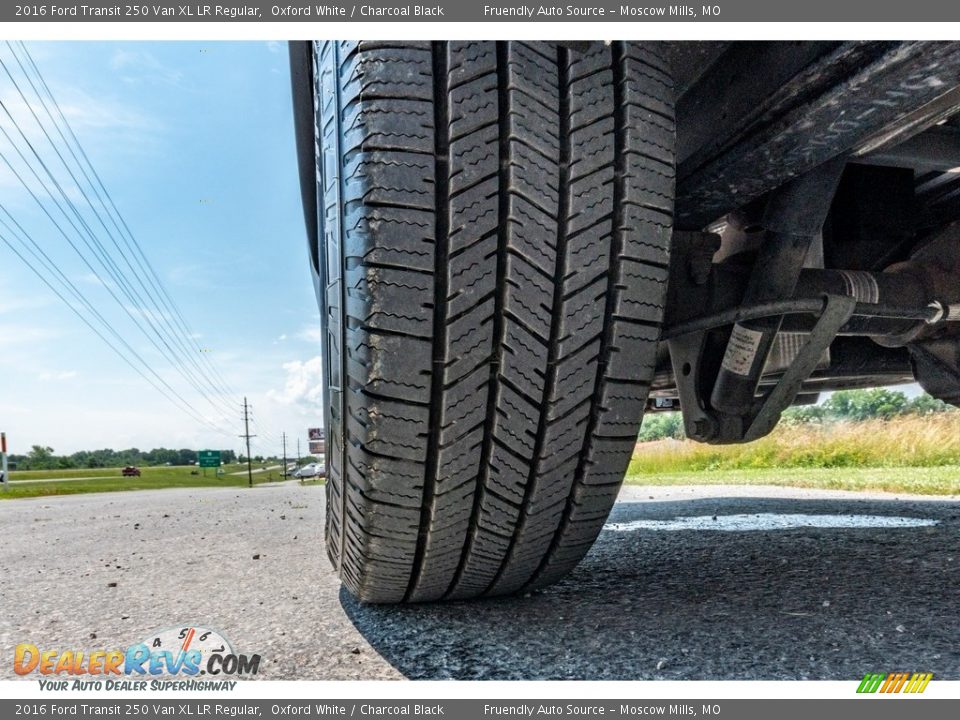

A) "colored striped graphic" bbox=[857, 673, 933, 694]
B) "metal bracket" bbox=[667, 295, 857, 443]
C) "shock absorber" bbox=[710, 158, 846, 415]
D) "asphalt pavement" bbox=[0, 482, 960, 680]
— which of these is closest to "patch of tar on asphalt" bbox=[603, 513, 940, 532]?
"asphalt pavement" bbox=[0, 482, 960, 680]

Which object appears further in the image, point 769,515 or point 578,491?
point 769,515

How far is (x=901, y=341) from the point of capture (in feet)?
5.46

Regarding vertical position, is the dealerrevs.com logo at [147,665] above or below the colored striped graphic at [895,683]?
above

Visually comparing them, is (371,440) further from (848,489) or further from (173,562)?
(848,489)

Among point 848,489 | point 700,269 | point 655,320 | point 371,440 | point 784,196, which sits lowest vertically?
point 848,489

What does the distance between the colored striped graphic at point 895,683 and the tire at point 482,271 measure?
489 millimetres

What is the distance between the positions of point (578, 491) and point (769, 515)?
202cm

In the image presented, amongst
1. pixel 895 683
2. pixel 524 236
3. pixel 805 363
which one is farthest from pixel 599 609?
pixel 524 236

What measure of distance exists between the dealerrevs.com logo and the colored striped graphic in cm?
94

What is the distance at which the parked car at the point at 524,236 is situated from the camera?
953mm

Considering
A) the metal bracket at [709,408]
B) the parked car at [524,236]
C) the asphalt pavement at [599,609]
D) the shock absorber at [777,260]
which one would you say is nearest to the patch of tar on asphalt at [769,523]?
the asphalt pavement at [599,609]

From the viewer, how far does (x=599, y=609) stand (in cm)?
129

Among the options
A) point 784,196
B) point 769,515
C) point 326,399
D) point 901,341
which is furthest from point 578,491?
point 769,515

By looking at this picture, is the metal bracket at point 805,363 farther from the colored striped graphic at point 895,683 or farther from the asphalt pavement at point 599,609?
the colored striped graphic at point 895,683
